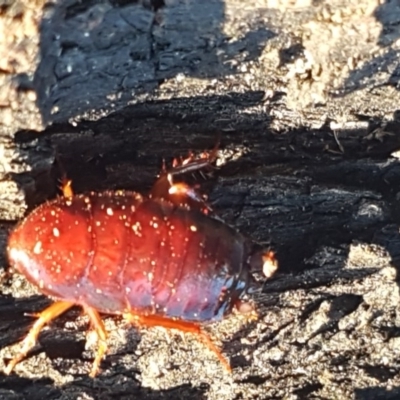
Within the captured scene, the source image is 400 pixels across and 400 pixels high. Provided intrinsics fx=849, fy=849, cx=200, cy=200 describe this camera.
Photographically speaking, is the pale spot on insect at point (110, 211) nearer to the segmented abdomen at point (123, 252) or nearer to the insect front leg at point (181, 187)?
the segmented abdomen at point (123, 252)

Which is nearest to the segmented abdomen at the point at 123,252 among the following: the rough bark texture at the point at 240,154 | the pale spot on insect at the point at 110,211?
the pale spot on insect at the point at 110,211

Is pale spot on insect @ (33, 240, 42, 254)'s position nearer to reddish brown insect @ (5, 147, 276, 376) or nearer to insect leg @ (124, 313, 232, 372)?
reddish brown insect @ (5, 147, 276, 376)

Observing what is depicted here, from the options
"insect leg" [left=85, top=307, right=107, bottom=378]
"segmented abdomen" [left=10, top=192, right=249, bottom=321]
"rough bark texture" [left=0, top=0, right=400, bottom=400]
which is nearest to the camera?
"rough bark texture" [left=0, top=0, right=400, bottom=400]

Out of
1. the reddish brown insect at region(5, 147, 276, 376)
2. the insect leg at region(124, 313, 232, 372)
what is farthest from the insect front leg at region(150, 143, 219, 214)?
the insect leg at region(124, 313, 232, 372)

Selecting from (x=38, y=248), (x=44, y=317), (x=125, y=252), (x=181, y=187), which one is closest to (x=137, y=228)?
(x=125, y=252)

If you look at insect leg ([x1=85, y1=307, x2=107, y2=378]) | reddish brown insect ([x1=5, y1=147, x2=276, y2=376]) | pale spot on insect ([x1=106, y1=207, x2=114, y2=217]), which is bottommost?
insect leg ([x1=85, y1=307, x2=107, y2=378])

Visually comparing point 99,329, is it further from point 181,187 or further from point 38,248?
point 181,187

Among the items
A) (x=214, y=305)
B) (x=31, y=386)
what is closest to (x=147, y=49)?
(x=214, y=305)
